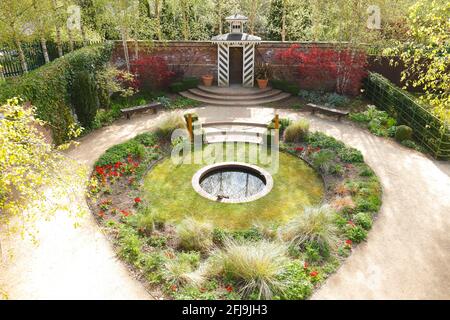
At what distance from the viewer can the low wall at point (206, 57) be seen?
19.6 meters

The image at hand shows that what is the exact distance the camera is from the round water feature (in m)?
10.6

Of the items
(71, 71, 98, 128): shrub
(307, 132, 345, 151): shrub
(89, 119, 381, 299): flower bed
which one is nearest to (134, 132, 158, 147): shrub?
(89, 119, 381, 299): flower bed

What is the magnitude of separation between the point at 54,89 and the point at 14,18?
4516 mm

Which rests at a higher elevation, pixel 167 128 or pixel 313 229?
pixel 167 128

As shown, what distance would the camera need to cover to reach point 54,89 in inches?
501

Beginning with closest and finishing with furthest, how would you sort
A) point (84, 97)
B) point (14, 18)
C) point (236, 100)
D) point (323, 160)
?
1. point (323, 160)
2. point (84, 97)
3. point (14, 18)
4. point (236, 100)

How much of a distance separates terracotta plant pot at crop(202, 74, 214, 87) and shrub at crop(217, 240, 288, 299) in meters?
13.8

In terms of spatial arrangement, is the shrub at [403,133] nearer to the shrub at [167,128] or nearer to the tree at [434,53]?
the tree at [434,53]

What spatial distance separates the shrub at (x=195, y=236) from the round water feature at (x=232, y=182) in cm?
187

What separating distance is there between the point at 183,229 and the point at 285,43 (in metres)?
14.6

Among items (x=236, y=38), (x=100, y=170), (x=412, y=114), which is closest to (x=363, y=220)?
(x=412, y=114)

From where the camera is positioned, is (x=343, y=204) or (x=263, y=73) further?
(x=263, y=73)

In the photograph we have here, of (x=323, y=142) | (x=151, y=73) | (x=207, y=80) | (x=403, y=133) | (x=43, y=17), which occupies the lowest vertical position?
(x=323, y=142)

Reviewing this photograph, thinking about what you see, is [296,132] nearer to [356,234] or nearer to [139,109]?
[356,234]
